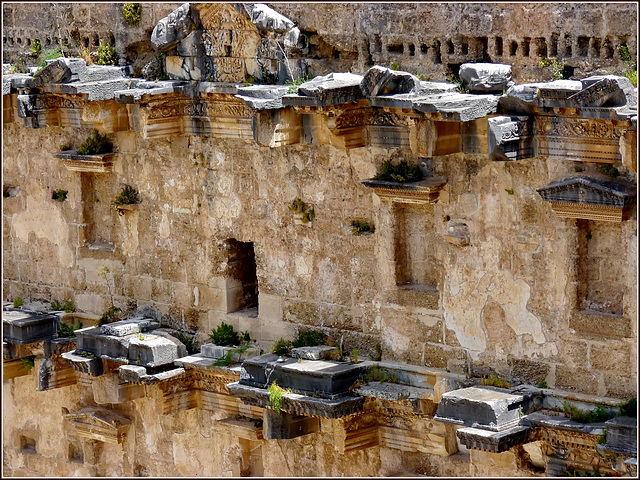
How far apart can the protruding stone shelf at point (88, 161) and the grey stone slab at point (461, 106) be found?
4601 mm

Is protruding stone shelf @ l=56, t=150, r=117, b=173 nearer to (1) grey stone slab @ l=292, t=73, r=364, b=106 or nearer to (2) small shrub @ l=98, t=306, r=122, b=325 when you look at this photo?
(2) small shrub @ l=98, t=306, r=122, b=325

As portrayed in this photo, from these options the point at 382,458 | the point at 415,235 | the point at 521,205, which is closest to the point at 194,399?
the point at 382,458

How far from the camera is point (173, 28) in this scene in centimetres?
1559

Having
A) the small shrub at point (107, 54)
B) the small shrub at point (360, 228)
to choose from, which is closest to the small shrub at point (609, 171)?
the small shrub at point (360, 228)

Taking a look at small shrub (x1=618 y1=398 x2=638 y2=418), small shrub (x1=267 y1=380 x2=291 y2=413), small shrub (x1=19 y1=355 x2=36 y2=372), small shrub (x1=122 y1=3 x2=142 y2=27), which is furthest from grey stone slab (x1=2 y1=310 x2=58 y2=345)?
small shrub (x1=618 y1=398 x2=638 y2=418)

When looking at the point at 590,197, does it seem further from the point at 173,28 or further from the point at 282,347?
the point at 173,28

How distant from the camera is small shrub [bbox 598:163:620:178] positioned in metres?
13.0

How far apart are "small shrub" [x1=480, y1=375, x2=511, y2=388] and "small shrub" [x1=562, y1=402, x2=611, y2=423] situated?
585mm

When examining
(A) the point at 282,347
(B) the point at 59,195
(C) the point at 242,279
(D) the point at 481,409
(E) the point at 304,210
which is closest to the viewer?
(D) the point at 481,409

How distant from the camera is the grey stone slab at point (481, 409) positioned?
1349 centimetres

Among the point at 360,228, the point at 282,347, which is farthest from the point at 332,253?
the point at 282,347

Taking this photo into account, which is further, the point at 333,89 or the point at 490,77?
the point at 333,89

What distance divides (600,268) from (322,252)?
294 cm

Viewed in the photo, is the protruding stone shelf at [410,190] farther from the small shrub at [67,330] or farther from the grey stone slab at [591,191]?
the small shrub at [67,330]
